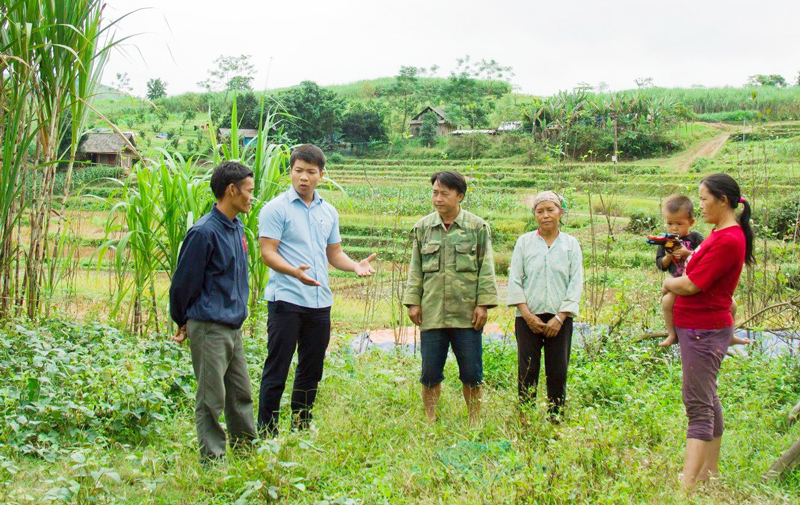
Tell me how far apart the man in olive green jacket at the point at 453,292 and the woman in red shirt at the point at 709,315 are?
36.5 inches

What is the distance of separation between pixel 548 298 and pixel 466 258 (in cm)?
43

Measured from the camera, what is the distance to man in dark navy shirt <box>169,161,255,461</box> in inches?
106

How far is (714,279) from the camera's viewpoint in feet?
8.53

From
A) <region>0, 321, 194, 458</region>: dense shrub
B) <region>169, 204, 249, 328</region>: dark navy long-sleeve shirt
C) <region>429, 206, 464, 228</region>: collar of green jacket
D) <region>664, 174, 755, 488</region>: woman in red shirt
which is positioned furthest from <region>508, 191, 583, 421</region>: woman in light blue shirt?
<region>0, 321, 194, 458</region>: dense shrub

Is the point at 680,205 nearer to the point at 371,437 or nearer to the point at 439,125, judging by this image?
the point at 371,437

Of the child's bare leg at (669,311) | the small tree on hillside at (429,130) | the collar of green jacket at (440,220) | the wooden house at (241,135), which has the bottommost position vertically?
the child's bare leg at (669,311)

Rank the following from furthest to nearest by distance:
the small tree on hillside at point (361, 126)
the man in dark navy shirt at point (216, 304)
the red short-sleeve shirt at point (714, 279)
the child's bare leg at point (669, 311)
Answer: the small tree on hillside at point (361, 126), the child's bare leg at point (669, 311), the man in dark navy shirt at point (216, 304), the red short-sleeve shirt at point (714, 279)

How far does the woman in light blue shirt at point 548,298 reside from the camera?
324cm

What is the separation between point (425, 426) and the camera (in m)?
3.04

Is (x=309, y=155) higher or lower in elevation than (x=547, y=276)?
higher

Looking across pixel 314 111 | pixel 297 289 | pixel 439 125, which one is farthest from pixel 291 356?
pixel 439 125

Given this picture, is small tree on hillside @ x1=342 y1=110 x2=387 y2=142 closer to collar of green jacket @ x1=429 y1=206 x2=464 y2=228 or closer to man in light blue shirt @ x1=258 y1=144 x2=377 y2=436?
collar of green jacket @ x1=429 y1=206 x2=464 y2=228

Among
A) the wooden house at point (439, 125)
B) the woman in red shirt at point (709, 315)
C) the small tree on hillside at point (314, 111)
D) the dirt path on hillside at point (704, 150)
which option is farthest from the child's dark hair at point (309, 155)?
the wooden house at point (439, 125)

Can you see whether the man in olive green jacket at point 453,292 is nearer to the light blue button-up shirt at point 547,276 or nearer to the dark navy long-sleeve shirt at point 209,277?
the light blue button-up shirt at point 547,276
